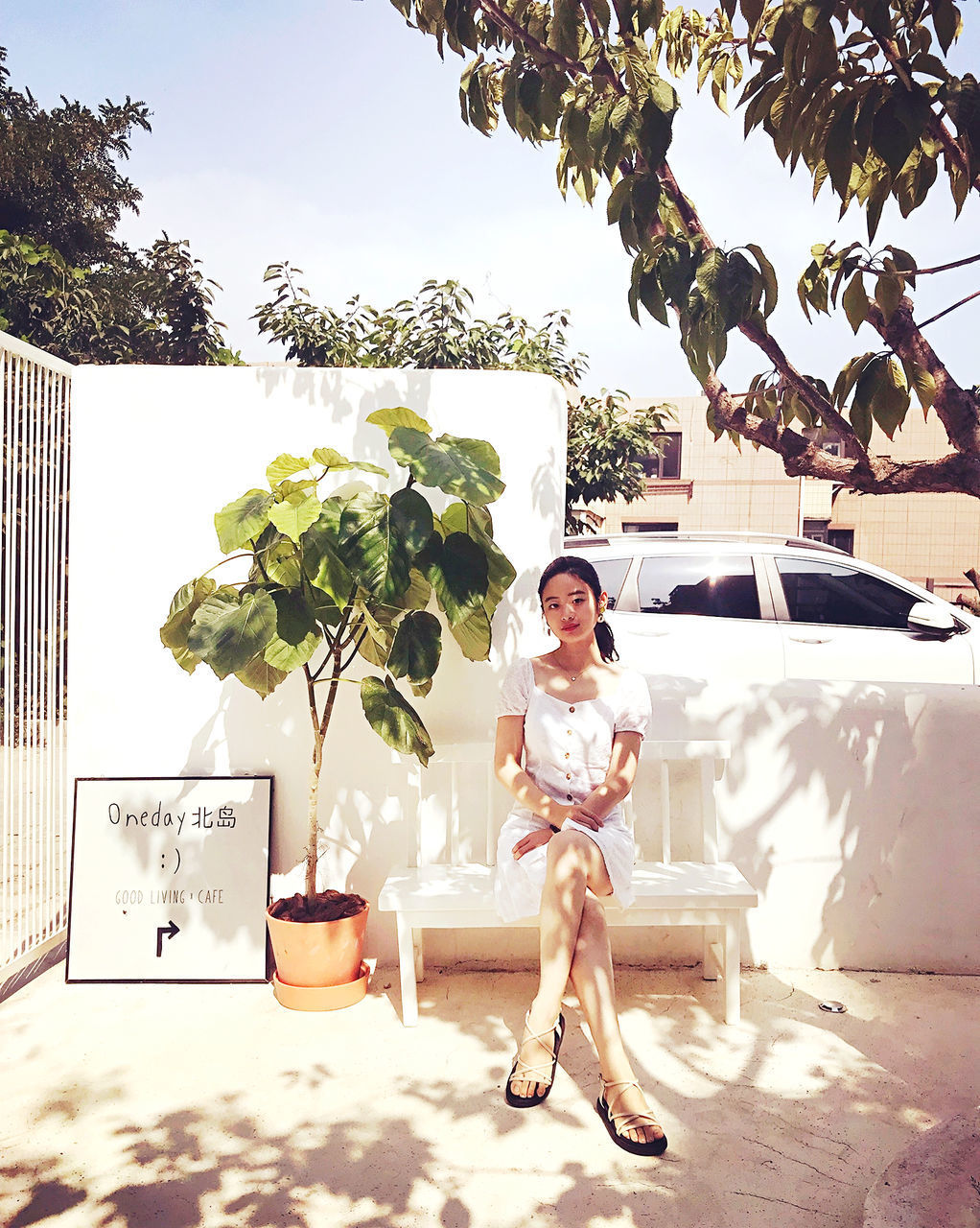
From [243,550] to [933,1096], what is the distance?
2.58m

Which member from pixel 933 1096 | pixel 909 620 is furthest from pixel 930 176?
pixel 909 620

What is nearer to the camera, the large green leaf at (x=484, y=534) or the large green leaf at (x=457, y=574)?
the large green leaf at (x=457, y=574)

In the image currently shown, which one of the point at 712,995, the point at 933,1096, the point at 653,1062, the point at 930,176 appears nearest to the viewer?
the point at 930,176

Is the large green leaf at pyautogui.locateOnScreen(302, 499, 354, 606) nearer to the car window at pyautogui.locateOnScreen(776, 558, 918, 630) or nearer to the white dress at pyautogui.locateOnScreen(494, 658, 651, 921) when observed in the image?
the white dress at pyautogui.locateOnScreen(494, 658, 651, 921)

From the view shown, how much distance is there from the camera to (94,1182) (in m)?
2.00

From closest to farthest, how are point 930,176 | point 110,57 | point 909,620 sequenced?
point 930,176
point 909,620
point 110,57

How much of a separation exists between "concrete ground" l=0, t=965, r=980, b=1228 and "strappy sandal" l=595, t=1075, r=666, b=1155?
1.0 inches

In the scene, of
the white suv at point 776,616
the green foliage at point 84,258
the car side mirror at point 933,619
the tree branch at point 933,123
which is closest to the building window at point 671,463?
the green foliage at point 84,258

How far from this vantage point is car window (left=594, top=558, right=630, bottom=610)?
19.9ft

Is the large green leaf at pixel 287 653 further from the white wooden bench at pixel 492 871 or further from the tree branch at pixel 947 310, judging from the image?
the tree branch at pixel 947 310

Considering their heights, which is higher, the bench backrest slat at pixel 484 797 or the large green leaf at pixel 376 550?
the large green leaf at pixel 376 550

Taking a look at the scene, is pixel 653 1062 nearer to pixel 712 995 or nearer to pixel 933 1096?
pixel 712 995

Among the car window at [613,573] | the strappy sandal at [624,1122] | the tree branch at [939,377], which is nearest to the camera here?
the tree branch at [939,377]

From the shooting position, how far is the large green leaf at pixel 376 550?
2.54 meters
